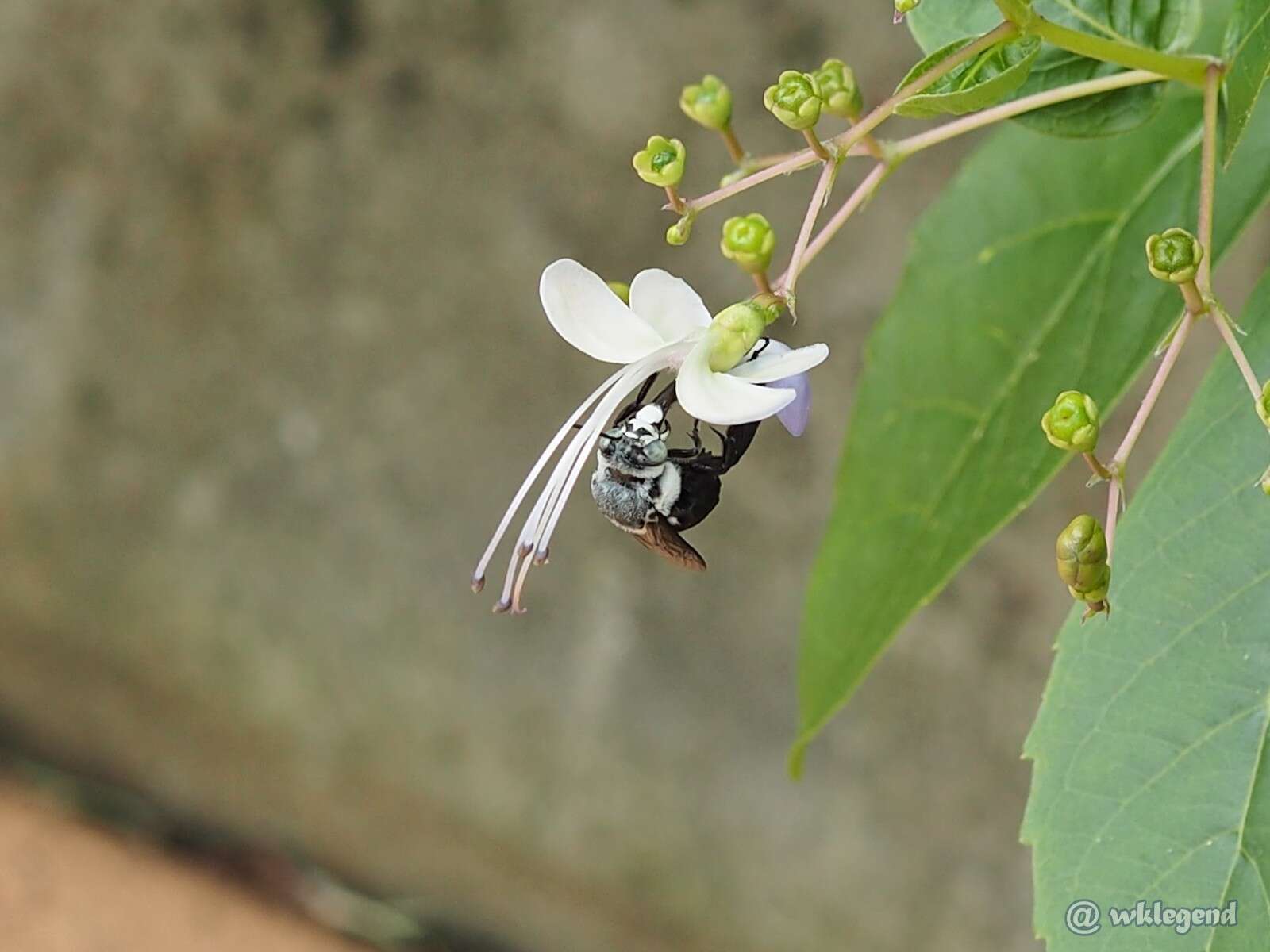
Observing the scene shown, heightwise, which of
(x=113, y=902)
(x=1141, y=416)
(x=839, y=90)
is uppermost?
(x=839, y=90)

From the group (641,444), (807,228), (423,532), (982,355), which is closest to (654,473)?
(641,444)

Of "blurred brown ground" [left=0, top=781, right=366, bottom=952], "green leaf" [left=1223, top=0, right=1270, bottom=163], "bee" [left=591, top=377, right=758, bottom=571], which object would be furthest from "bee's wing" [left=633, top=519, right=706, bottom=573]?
"blurred brown ground" [left=0, top=781, right=366, bottom=952]

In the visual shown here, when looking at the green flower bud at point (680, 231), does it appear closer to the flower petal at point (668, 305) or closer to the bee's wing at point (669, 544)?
the flower petal at point (668, 305)

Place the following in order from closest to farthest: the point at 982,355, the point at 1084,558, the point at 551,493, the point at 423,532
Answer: the point at 1084,558
the point at 551,493
the point at 982,355
the point at 423,532

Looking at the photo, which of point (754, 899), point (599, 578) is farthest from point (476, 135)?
point (754, 899)

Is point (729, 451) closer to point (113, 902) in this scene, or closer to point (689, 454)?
point (689, 454)

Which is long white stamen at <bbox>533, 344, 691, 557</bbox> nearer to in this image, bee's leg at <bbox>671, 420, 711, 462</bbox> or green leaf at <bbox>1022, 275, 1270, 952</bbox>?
bee's leg at <bbox>671, 420, 711, 462</bbox>
